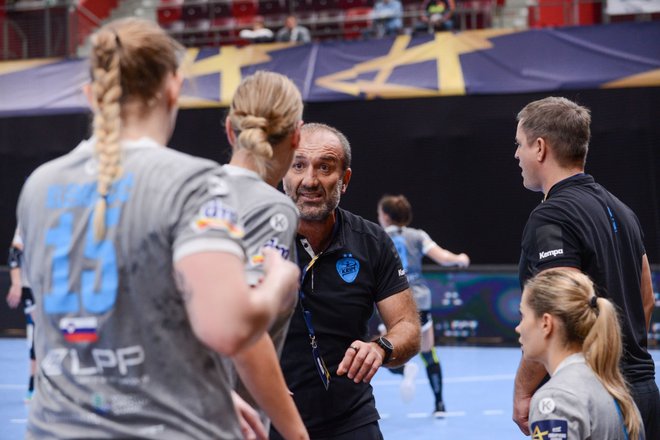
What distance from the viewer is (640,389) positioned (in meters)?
3.34

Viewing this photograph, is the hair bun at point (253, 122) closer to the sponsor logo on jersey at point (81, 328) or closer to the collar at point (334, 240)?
the sponsor logo on jersey at point (81, 328)

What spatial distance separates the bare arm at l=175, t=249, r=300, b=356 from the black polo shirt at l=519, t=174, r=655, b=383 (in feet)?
6.05

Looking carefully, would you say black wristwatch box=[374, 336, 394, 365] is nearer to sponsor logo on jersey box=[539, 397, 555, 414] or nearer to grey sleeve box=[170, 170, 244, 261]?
sponsor logo on jersey box=[539, 397, 555, 414]

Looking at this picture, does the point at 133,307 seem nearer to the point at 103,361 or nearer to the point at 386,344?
the point at 103,361

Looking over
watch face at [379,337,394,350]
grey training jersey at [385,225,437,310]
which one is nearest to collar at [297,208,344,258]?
watch face at [379,337,394,350]

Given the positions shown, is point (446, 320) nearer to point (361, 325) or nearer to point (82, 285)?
point (361, 325)

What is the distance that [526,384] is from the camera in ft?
11.0

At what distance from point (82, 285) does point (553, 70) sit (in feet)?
37.4

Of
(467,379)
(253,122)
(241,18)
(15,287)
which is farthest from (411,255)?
(241,18)

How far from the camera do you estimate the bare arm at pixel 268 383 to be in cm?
200

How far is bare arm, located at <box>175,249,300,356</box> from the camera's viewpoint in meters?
1.65

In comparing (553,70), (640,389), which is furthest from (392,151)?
(640,389)

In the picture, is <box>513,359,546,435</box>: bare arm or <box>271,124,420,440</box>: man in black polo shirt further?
<box>513,359,546,435</box>: bare arm

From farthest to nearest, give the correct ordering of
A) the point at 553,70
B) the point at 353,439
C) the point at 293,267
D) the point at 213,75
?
the point at 213,75 < the point at 553,70 < the point at 353,439 < the point at 293,267
